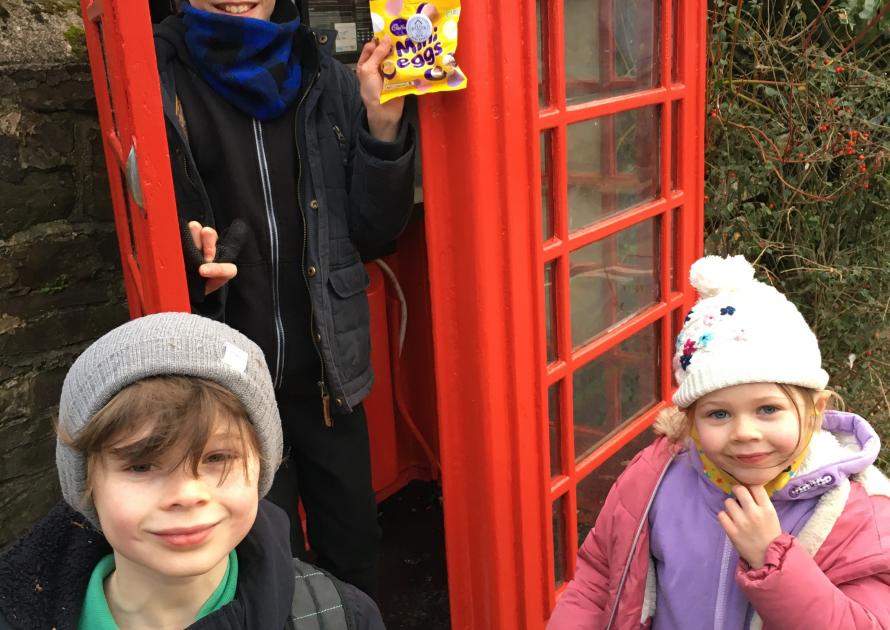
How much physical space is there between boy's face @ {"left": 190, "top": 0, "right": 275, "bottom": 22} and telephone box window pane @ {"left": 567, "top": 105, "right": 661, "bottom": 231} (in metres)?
0.78

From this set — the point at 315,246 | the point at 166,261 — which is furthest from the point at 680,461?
the point at 166,261

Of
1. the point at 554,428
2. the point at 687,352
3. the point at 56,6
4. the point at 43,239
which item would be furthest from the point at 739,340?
the point at 56,6

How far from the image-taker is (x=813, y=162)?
361cm

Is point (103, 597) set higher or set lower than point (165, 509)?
lower

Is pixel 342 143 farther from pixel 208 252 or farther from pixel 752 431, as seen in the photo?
pixel 752 431

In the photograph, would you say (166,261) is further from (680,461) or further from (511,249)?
(680,461)

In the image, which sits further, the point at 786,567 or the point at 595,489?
the point at 595,489

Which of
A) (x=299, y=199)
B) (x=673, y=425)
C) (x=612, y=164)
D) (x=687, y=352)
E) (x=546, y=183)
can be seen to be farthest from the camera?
(x=612, y=164)

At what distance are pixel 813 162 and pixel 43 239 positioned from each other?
2823mm

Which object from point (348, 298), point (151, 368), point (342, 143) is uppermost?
point (342, 143)

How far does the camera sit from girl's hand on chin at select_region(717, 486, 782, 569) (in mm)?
1520

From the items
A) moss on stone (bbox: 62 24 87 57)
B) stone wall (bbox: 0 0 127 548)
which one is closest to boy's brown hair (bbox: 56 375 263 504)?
stone wall (bbox: 0 0 127 548)

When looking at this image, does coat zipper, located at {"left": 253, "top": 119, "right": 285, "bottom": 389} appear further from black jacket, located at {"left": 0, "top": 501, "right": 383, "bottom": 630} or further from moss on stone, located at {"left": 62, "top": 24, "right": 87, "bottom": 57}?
moss on stone, located at {"left": 62, "top": 24, "right": 87, "bottom": 57}

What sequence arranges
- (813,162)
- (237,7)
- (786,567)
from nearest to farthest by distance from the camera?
(786,567), (237,7), (813,162)
